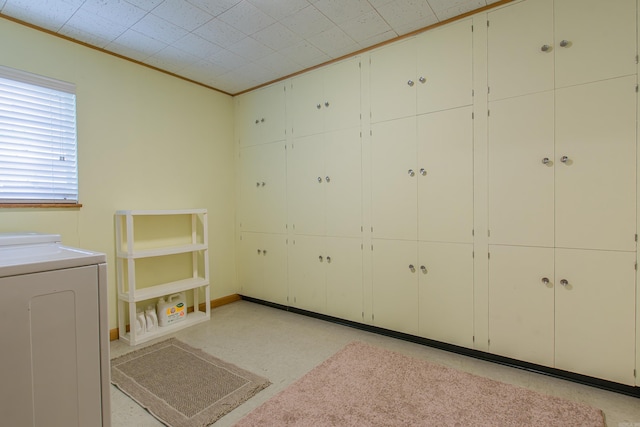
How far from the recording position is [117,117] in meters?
2.96

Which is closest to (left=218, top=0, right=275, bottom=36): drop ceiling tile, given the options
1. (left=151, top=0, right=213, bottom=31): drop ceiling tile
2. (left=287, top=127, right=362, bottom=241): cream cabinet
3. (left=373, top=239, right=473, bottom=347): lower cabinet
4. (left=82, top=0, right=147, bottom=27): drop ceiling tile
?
(left=151, top=0, right=213, bottom=31): drop ceiling tile

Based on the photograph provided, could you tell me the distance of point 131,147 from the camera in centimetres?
306

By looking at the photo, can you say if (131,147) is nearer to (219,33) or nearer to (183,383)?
(219,33)

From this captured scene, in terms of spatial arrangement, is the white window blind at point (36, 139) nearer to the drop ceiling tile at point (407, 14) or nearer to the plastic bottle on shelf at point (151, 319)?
the plastic bottle on shelf at point (151, 319)

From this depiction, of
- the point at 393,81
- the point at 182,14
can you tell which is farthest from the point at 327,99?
the point at 182,14

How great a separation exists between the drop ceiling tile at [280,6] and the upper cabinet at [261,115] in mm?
1187

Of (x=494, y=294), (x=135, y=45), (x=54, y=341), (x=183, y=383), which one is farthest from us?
(x=135, y=45)

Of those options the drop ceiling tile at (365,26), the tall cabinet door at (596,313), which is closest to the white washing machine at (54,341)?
the drop ceiling tile at (365,26)

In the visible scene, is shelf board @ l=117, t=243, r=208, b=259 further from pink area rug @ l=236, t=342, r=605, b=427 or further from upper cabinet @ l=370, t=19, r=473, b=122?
upper cabinet @ l=370, t=19, r=473, b=122

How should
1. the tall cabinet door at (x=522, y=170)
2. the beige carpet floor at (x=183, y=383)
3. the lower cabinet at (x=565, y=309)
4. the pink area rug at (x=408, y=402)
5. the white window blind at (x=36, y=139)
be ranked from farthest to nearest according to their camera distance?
the white window blind at (x=36, y=139)
the tall cabinet door at (x=522, y=170)
the lower cabinet at (x=565, y=309)
the beige carpet floor at (x=183, y=383)
the pink area rug at (x=408, y=402)

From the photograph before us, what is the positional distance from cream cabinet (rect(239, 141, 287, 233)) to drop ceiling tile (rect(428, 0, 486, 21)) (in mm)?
1913

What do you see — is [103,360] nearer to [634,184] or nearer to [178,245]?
[178,245]

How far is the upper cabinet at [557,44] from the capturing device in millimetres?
1934

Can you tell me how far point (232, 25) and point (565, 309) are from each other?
319 cm
